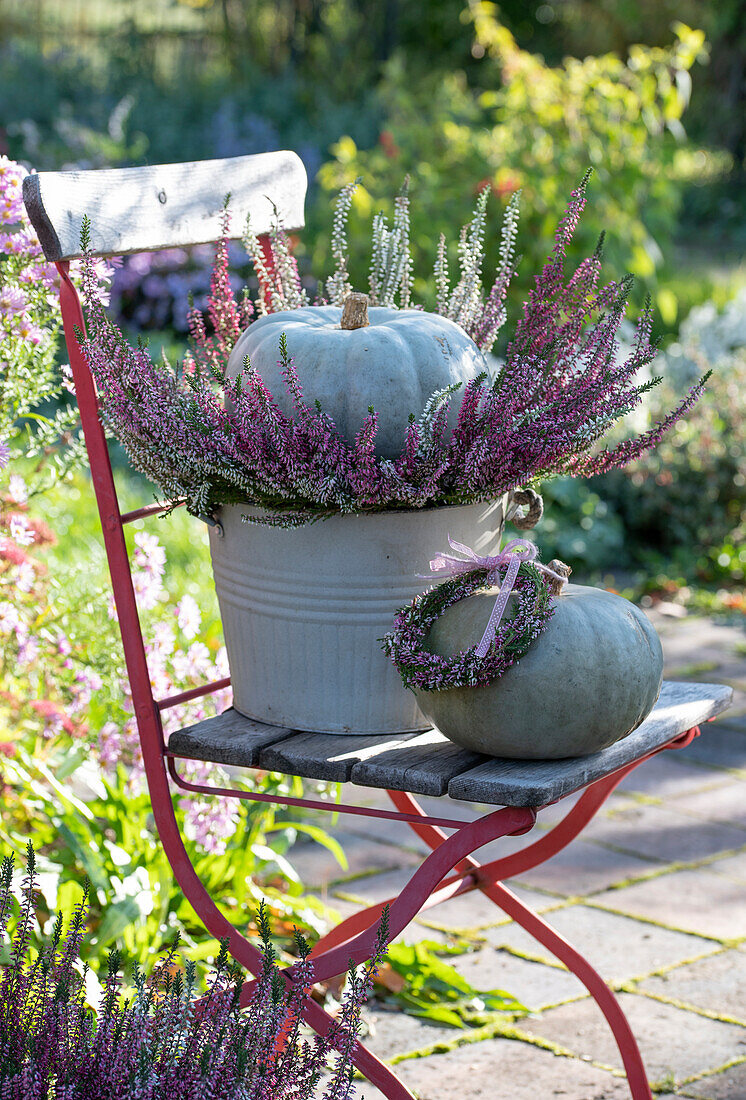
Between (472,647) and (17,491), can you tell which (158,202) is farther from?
(472,647)

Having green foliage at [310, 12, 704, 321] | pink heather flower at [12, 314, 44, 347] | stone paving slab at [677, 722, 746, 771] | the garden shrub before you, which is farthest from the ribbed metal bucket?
green foliage at [310, 12, 704, 321]

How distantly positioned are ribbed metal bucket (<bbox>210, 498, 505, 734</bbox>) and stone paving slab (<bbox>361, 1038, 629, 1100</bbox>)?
2.41ft

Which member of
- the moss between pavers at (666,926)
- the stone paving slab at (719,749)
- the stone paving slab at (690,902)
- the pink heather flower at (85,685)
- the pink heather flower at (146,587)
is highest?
the pink heather flower at (146,587)

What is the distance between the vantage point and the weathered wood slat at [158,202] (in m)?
1.70

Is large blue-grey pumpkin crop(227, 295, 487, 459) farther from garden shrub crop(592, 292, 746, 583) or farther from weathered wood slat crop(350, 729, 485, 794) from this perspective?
garden shrub crop(592, 292, 746, 583)

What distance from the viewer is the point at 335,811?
183cm

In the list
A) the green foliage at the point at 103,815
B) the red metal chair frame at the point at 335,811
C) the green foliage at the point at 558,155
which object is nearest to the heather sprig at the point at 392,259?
the red metal chair frame at the point at 335,811

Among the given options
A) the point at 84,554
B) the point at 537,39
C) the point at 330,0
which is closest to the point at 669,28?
the point at 537,39

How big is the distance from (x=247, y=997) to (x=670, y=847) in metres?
1.70

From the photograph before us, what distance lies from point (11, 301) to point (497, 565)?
3.14 ft

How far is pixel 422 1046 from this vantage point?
2234 mm

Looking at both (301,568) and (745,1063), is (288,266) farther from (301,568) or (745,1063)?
(745,1063)

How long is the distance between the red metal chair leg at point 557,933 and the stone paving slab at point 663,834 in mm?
1033

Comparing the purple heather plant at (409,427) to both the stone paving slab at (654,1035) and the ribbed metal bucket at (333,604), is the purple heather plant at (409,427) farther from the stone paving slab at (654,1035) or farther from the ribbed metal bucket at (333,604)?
the stone paving slab at (654,1035)
